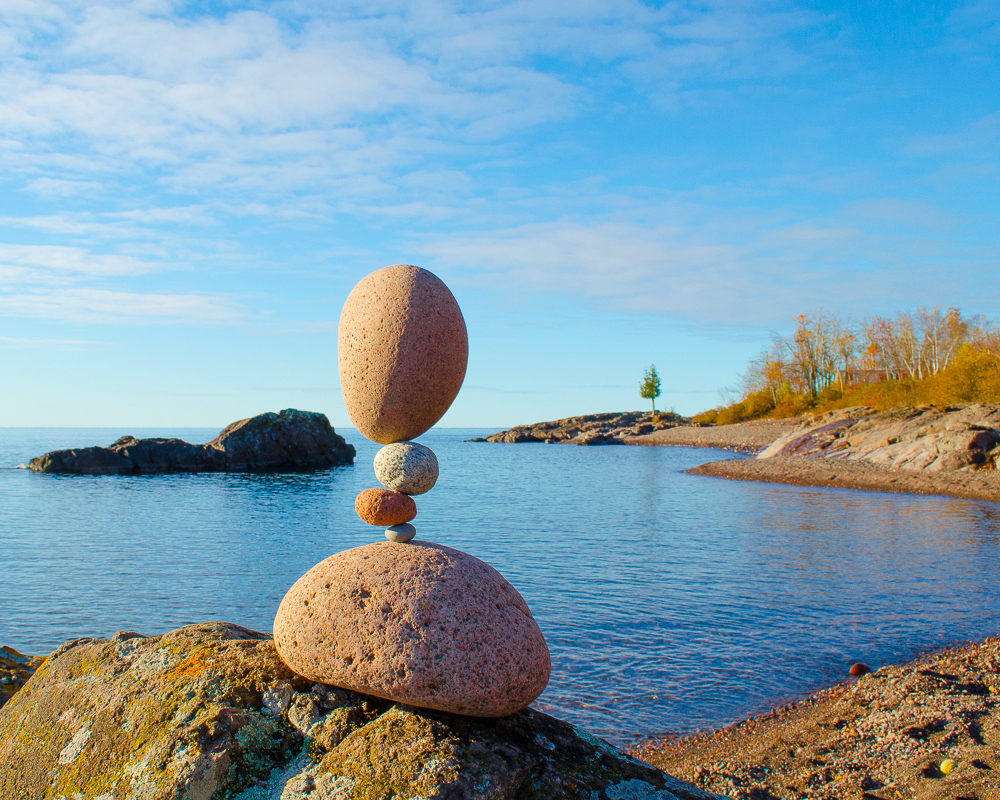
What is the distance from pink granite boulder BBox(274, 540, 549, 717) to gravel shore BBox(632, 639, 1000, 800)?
315 centimetres

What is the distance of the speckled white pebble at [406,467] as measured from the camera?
16.5 feet

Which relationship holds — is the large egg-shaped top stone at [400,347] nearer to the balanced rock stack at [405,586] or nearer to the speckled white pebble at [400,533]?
the balanced rock stack at [405,586]

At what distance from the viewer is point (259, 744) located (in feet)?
12.7

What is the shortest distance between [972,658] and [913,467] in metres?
26.4

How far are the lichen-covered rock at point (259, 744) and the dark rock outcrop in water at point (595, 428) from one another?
88.4 metres

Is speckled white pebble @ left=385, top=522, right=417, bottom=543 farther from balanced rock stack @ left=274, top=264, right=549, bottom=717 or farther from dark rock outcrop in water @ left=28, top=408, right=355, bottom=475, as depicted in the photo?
dark rock outcrop in water @ left=28, top=408, right=355, bottom=475

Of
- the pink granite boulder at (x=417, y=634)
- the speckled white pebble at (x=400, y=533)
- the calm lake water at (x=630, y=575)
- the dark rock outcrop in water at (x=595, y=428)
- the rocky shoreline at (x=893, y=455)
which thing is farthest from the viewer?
the dark rock outcrop in water at (x=595, y=428)

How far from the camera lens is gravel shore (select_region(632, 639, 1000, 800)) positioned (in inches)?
229

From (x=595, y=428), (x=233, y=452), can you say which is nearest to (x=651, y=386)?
(x=595, y=428)

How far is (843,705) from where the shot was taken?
782cm

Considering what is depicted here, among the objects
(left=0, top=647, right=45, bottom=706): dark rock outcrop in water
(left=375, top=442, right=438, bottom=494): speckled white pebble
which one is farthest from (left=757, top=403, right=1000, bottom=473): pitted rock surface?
(left=0, top=647, right=45, bottom=706): dark rock outcrop in water

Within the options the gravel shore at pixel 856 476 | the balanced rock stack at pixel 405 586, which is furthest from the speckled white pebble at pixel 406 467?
the gravel shore at pixel 856 476

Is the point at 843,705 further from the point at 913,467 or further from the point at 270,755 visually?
the point at 913,467

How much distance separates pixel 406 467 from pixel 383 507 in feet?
1.09
